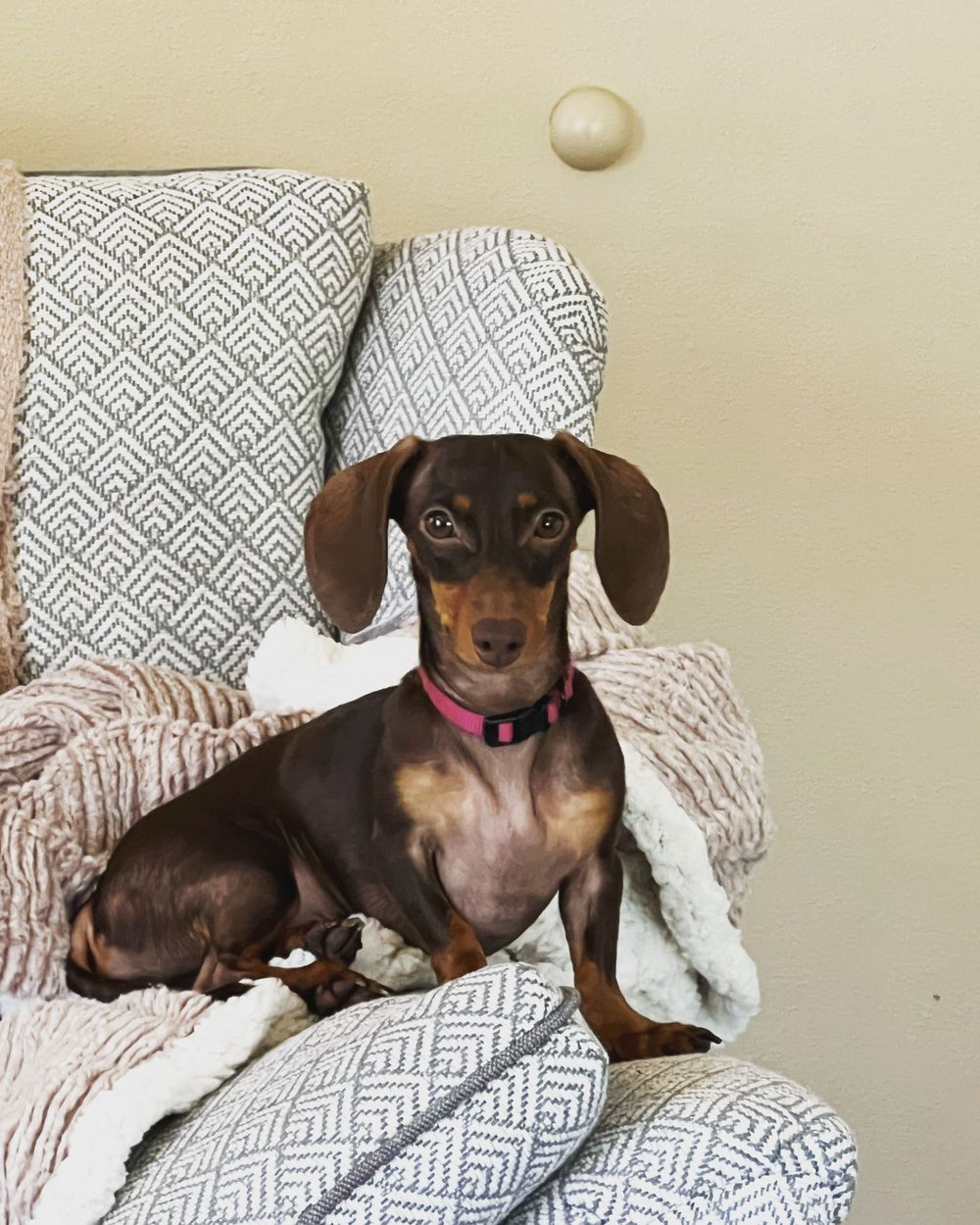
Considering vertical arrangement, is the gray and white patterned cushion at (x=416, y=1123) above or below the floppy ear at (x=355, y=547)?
below

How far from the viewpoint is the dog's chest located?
3.28 ft

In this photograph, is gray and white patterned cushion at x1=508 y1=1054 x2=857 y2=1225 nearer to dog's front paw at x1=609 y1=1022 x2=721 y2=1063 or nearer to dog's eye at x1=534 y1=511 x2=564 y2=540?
dog's front paw at x1=609 y1=1022 x2=721 y2=1063

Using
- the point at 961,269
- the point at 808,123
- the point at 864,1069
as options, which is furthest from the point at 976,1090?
the point at 808,123

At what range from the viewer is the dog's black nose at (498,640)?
847mm

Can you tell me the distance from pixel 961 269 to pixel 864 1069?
107cm

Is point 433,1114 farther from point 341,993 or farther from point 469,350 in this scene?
point 469,350

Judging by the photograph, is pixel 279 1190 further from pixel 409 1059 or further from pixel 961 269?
pixel 961 269

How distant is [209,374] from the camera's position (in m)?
1.52

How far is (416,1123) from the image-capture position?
0.72 meters

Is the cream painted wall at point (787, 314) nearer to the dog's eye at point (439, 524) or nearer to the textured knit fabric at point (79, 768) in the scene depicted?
the textured knit fabric at point (79, 768)

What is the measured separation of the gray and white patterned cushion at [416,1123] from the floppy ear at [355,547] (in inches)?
10.3

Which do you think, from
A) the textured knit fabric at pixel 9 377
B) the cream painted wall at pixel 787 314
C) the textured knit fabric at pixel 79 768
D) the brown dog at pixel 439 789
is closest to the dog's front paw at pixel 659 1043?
the brown dog at pixel 439 789

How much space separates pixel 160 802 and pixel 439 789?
38 cm

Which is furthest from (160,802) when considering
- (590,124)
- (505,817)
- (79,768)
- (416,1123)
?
(590,124)
